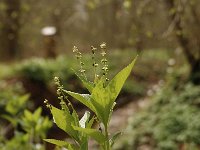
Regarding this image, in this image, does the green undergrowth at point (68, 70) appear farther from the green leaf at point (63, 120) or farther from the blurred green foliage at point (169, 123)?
the green leaf at point (63, 120)

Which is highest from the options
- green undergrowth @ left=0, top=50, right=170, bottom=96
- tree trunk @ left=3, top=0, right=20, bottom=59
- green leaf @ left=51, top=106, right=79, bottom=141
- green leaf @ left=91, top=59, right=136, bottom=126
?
tree trunk @ left=3, top=0, right=20, bottom=59

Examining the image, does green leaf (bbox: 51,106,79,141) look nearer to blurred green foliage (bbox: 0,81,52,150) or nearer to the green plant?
the green plant

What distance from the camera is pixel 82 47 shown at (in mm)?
29266

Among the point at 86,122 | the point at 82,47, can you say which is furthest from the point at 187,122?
the point at 82,47

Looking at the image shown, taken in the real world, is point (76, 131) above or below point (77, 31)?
below

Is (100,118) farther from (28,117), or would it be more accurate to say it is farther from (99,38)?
(99,38)

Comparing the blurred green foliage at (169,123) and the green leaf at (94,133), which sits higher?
the blurred green foliage at (169,123)

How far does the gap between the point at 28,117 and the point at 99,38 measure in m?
26.0

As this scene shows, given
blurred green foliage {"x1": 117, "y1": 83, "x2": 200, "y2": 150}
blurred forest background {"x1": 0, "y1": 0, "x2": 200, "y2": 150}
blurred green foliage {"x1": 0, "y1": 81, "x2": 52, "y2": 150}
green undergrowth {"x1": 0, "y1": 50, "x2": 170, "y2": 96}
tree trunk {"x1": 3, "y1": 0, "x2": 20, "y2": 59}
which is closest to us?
blurred green foliage {"x1": 0, "y1": 81, "x2": 52, "y2": 150}

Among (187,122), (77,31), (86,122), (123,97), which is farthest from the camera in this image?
(77,31)

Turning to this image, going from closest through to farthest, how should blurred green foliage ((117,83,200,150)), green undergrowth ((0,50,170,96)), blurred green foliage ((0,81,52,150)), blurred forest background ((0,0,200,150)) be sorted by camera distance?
blurred green foliage ((0,81,52,150)) → blurred forest background ((0,0,200,150)) → blurred green foliage ((117,83,200,150)) → green undergrowth ((0,50,170,96))

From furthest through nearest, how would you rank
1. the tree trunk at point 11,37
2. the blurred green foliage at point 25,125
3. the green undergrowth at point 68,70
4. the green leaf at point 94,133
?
the tree trunk at point 11,37, the green undergrowth at point 68,70, the blurred green foliage at point 25,125, the green leaf at point 94,133

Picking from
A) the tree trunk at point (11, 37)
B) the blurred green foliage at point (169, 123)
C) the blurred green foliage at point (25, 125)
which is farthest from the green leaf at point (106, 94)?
the tree trunk at point (11, 37)

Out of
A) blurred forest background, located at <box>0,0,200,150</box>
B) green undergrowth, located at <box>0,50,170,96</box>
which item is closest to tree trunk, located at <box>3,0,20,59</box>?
blurred forest background, located at <box>0,0,200,150</box>
